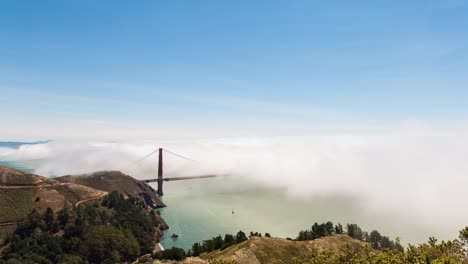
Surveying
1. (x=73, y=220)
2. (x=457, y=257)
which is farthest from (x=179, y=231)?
(x=457, y=257)

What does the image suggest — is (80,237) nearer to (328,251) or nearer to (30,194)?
(30,194)

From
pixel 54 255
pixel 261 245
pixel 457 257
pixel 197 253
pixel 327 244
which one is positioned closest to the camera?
pixel 457 257

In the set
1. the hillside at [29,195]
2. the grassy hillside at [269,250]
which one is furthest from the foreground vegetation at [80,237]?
the grassy hillside at [269,250]

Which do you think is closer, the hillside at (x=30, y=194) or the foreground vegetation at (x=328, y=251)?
the foreground vegetation at (x=328, y=251)

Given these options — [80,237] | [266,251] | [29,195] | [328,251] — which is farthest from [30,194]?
[328,251]

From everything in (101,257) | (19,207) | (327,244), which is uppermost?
(19,207)

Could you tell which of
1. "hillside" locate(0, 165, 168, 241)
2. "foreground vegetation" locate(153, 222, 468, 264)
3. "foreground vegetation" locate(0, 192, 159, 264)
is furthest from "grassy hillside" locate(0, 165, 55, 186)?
"foreground vegetation" locate(153, 222, 468, 264)

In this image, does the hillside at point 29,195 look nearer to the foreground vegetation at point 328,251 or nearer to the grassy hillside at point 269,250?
the foreground vegetation at point 328,251

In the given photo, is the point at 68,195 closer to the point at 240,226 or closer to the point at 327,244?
the point at 240,226

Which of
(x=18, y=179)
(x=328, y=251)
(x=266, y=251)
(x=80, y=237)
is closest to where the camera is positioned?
(x=328, y=251)
